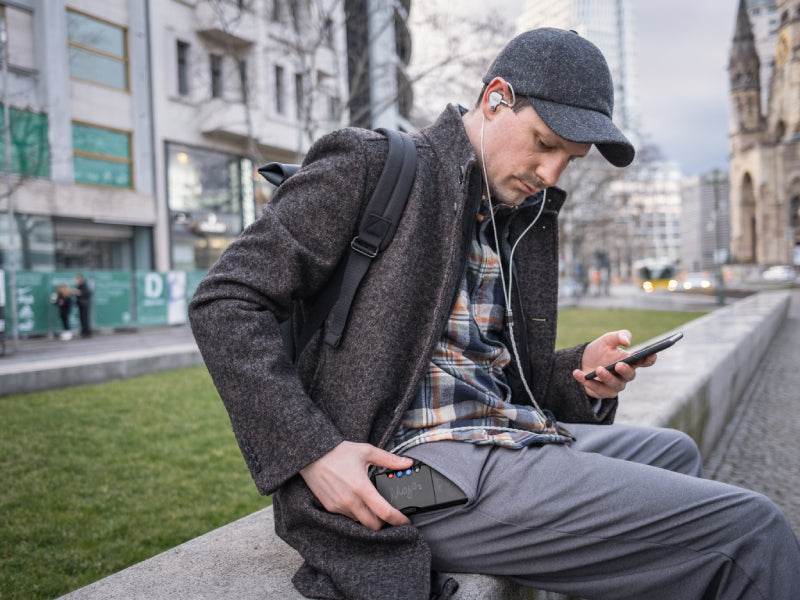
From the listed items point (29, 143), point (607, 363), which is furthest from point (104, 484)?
point (29, 143)

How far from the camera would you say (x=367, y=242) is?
1.59m

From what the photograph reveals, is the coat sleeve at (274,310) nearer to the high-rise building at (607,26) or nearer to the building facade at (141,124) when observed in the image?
the high-rise building at (607,26)

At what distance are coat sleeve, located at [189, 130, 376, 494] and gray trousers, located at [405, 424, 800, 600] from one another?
1.04 feet

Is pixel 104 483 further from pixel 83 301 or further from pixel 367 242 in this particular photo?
pixel 83 301

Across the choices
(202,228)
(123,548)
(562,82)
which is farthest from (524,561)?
(202,228)

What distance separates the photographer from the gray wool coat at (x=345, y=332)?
4.66ft

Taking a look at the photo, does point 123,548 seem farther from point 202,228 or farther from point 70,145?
point 202,228

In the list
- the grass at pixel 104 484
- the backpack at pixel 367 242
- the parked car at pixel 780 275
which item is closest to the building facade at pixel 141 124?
the grass at pixel 104 484

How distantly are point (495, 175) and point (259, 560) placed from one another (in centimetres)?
121

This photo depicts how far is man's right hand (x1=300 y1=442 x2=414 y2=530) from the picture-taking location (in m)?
1.39

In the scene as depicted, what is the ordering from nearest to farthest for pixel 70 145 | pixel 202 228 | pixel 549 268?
pixel 549 268
pixel 70 145
pixel 202 228

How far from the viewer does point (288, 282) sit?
1.50 metres

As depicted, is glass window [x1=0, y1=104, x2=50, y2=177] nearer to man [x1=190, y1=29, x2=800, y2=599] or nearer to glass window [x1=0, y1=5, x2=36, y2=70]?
glass window [x1=0, y1=5, x2=36, y2=70]

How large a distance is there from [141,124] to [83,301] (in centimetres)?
757
